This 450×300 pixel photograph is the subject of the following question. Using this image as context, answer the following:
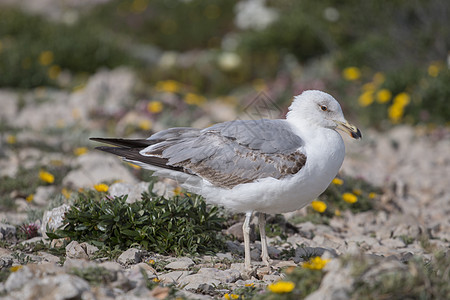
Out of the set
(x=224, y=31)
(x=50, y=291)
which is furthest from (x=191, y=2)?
(x=50, y=291)

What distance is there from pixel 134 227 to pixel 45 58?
7.54m

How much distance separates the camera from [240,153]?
14.6 ft

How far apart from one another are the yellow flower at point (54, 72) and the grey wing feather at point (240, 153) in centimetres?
688

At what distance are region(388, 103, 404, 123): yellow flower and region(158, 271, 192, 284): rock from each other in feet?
17.8

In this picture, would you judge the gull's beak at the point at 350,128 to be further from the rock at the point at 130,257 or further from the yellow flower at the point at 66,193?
the yellow flower at the point at 66,193

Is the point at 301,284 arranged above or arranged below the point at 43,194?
above

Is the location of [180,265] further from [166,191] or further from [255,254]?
[166,191]

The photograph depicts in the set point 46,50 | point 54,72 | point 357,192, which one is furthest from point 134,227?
point 46,50

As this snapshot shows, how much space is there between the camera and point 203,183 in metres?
4.52

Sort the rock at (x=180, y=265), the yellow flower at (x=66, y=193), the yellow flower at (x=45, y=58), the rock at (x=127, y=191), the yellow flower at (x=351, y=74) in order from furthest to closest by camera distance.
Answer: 1. the yellow flower at (x=45, y=58)
2. the yellow flower at (x=351, y=74)
3. the yellow flower at (x=66, y=193)
4. the rock at (x=127, y=191)
5. the rock at (x=180, y=265)

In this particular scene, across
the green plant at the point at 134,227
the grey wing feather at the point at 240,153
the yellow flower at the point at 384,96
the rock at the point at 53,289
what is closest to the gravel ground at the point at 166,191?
the rock at the point at 53,289

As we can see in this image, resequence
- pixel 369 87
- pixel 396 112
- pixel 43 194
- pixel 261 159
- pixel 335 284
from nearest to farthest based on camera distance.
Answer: pixel 335 284, pixel 261 159, pixel 43 194, pixel 396 112, pixel 369 87

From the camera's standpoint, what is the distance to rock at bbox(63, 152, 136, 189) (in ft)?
20.6

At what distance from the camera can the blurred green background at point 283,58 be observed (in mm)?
8773
